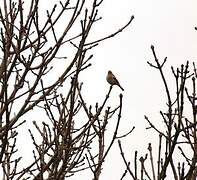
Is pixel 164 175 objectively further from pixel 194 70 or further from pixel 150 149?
pixel 194 70

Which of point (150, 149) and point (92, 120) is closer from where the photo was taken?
point (92, 120)

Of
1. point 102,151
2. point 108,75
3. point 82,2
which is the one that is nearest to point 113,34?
point 82,2

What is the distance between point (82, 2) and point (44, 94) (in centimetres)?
86

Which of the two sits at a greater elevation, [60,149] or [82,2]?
[82,2]

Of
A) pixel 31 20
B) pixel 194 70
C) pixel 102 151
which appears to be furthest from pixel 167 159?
pixel 194 70

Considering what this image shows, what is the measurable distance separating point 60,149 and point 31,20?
43.4 inches

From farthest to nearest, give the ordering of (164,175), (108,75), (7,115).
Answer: (108,75), (7,115), (164,175)

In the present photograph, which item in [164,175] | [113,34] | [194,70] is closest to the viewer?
[164,175]

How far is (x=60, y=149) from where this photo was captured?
3025 mm

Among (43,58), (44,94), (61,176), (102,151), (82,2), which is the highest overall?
(82,2)

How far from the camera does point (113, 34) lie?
3.63m

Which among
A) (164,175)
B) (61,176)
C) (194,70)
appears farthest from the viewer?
(194,70)

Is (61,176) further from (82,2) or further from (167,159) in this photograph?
(82,2)

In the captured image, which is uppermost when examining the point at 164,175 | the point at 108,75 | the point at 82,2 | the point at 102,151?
the point at 108,75
